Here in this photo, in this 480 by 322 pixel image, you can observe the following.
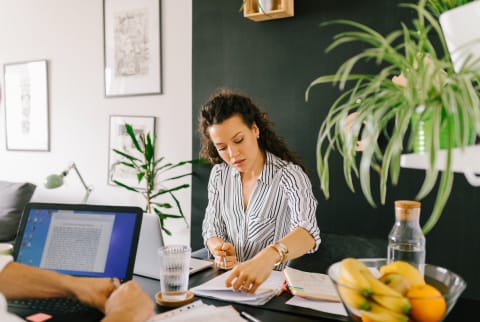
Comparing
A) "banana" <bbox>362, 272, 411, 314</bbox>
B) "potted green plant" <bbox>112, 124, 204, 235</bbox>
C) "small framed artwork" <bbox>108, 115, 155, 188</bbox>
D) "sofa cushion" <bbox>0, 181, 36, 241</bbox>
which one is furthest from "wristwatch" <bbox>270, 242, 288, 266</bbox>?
"sofa cushion" <bbox>0, 181, 36, 241</bbox>

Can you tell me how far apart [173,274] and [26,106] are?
3.45 meters

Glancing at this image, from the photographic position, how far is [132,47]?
3398 mm

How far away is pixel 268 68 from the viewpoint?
2.79m

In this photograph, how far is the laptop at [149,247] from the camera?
139 centimetres

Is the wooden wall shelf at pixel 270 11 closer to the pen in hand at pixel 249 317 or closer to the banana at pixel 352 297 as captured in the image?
the pen in hand at pixel 249 317

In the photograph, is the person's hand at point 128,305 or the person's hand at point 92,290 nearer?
the person's hand at point 128,305

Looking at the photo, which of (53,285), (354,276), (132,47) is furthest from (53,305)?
(132,47)

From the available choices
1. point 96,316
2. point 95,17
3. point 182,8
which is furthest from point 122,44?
point 96,316

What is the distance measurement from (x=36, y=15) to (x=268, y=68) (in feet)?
8.15

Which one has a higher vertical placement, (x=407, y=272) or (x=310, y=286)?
(x=407, y=272)

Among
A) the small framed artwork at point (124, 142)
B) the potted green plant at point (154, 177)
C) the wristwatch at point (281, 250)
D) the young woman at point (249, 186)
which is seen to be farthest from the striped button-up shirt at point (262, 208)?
the small framed artwork at point (124, 142)

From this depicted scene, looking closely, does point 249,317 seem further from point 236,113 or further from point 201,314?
point 236,113

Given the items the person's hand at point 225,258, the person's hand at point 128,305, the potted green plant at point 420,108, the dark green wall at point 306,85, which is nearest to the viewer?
the potted green plant at point 420,108

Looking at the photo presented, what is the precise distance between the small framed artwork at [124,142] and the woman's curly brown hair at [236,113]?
120cm
